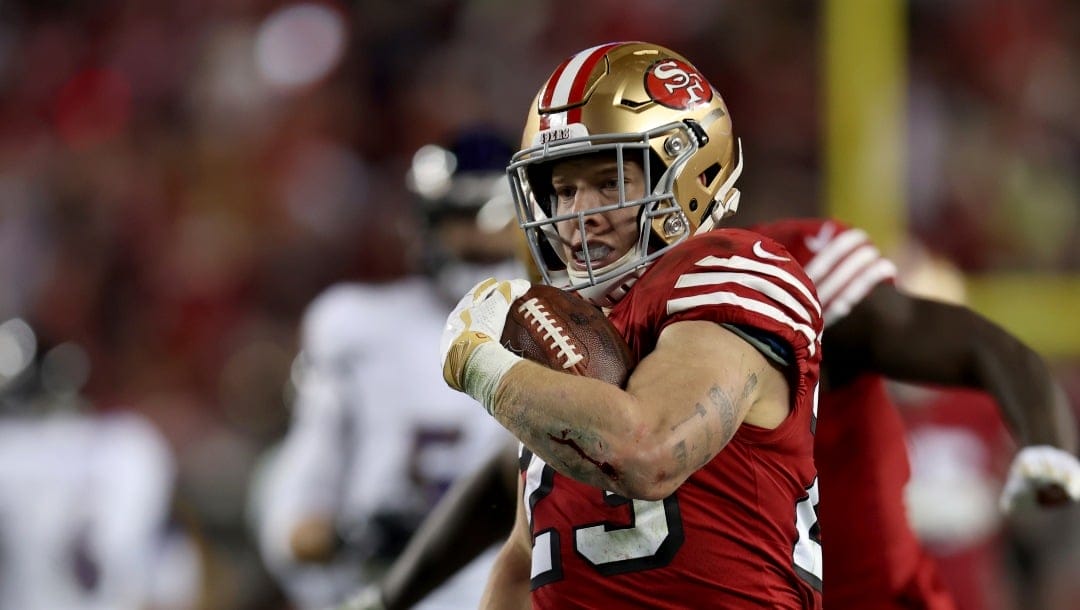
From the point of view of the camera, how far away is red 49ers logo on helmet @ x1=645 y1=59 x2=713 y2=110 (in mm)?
2121

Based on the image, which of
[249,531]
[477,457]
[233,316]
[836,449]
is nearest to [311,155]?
[233,316]

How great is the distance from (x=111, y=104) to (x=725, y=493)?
287 inches

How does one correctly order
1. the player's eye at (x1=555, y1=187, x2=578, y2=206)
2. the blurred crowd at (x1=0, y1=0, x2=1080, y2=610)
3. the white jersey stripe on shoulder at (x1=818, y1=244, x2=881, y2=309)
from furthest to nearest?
the blurred crowd at (x1=0, y1=0, x2=1080, y2=610), the white jersey stripe on shoulder at (x1=818, y1=244, x2=881, y2=309), the player's eye at (x1=555, y1=187, x2=578, y2=206)

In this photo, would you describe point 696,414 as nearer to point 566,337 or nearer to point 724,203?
point 566,337

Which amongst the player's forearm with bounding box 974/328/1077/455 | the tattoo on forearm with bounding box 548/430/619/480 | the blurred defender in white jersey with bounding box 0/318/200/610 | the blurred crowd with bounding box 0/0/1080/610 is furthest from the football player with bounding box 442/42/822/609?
the blurred defender in white jersey with bounding box 0/318/200/610

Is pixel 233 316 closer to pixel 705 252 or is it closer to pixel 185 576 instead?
pixel 185 576

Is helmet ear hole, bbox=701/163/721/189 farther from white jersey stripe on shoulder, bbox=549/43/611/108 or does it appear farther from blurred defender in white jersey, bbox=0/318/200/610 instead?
blurred defender in white jersey, bbox=0/318/200/610

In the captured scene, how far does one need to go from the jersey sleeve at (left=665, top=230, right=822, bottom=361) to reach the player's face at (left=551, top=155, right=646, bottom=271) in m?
0.16

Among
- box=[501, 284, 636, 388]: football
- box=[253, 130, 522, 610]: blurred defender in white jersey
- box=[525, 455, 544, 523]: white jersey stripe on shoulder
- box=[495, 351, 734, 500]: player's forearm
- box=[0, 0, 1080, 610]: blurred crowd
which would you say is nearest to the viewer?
box=[495, 351, 734, 500]: player's forearm

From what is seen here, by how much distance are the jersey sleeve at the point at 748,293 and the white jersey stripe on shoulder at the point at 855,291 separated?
1.87ft

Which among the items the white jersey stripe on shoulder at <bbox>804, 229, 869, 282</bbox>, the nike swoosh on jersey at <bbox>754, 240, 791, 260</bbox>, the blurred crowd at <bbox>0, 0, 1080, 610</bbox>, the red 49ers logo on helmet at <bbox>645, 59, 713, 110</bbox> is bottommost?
the blurred crowd at <bbox>0, 0, 1080, 610</bbox>

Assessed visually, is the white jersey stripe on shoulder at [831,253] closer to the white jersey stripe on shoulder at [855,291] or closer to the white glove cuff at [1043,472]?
the white jersey stripe on shoulder at [855,291]

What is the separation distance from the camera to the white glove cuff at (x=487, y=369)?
5.97 feet

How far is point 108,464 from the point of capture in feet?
21.4
